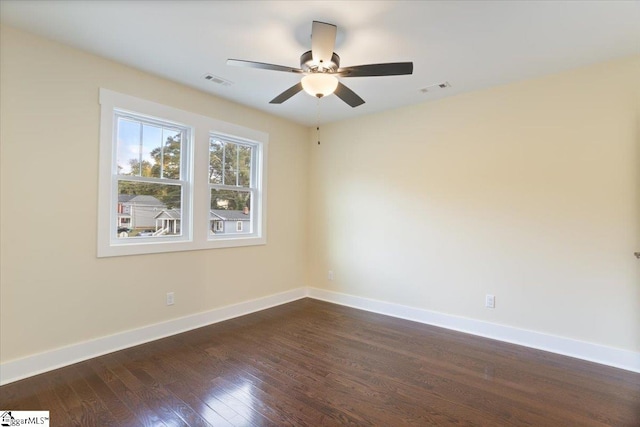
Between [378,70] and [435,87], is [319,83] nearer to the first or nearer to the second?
[378,70]

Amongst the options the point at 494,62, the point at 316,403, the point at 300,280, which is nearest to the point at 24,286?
the point at 316,403

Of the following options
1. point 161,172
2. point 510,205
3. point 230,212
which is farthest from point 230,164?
point 510,205

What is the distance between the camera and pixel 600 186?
2758mm

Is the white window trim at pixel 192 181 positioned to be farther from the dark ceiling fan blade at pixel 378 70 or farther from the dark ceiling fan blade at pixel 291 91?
the dark ceiling fan blade at pixel 378 70

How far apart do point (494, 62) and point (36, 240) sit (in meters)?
4.13

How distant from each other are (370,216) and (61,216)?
3.31m

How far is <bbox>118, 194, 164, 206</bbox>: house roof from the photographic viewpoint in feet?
9.83

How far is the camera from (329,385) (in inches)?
91.2

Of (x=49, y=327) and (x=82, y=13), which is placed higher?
(x=82, y=13)

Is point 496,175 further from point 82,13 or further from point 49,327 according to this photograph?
point 49,327

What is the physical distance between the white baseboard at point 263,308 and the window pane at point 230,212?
0.97 m

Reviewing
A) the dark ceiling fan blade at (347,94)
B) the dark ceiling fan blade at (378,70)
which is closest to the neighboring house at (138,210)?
the dark ceiling fan blade at (347,94)

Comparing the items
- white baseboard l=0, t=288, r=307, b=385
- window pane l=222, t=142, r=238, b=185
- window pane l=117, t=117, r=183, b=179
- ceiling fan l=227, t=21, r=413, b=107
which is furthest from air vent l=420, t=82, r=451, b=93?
white baseboard l=0, t=288, r=307, b=385

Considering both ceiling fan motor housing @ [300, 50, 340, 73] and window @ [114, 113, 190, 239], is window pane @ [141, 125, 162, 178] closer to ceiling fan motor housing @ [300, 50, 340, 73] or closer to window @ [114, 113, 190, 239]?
window @ [114, 113, 190, 239]
